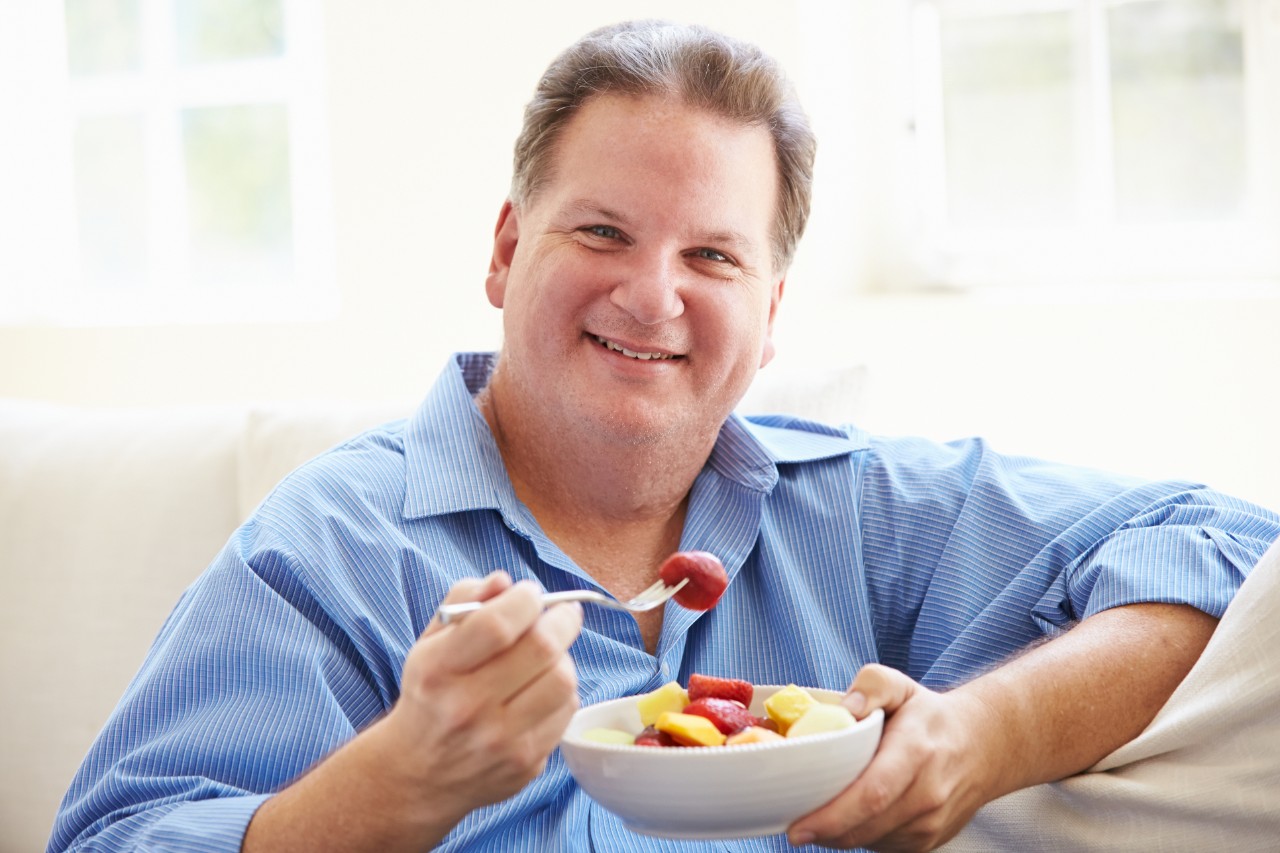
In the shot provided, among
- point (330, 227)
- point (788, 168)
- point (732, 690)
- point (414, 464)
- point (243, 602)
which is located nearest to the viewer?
point (732, 690)

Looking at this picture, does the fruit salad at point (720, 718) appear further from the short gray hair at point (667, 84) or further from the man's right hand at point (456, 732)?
the short gray hair at point (667, 84)

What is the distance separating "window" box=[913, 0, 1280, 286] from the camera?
253 centimetres

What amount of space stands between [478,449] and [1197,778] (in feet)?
2.44

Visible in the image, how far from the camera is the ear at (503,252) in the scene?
1570 mm

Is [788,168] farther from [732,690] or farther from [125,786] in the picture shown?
[125,786]

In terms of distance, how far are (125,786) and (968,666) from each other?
81cm

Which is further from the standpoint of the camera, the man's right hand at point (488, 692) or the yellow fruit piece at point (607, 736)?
the yellow fruit piece at point (607, 736)

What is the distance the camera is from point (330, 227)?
3.34 m

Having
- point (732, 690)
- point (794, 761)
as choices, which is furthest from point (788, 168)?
point (794, 761)

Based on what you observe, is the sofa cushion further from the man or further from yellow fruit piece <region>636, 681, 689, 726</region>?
yellow fruit piece <region>636, 681, 689, 726</region>

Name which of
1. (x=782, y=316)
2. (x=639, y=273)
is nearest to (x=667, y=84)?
(x=639, y=273)

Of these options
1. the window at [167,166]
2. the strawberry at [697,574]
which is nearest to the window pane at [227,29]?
the window at [167,166]

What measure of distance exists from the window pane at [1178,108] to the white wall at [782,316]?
0.29 metres

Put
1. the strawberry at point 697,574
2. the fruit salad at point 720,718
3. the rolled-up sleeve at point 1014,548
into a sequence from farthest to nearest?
the rolled-up sleeve at point 1014,548
the strawberry at point 697,574
the fruit salad at point 720,718
